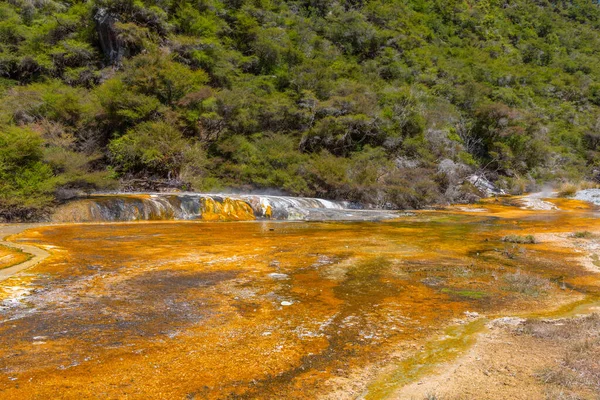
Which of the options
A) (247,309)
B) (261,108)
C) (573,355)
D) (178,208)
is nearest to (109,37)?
(261,108)

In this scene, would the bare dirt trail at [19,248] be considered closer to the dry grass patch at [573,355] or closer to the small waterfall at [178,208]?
the small waterfall at [178,208]

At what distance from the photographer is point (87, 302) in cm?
589

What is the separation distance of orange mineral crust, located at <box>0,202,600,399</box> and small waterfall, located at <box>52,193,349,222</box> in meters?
5.09

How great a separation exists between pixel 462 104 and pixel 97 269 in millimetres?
44720

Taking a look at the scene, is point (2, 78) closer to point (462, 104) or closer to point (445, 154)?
point (445, 154)

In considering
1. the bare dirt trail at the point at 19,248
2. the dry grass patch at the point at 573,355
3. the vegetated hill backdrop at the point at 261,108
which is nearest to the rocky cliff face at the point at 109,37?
the vegetated hill backdrop at the point at 261,108

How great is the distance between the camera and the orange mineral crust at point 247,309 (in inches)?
152

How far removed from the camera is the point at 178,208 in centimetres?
1889

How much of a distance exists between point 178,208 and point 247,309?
550 inches

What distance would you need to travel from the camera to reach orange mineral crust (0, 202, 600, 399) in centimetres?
385

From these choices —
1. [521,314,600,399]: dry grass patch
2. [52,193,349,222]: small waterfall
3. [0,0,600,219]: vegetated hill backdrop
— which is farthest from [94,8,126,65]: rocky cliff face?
[521,314,600,399]: dry grass patch

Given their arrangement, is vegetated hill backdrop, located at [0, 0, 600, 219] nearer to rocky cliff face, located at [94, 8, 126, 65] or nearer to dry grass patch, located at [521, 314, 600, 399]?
rocky cliff face, located at [94, 8, 126, 65]

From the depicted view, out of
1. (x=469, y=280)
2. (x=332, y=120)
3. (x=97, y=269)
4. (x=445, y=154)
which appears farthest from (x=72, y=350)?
(x=445, y=154)

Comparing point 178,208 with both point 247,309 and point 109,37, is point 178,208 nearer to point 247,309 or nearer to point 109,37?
point 247,309
